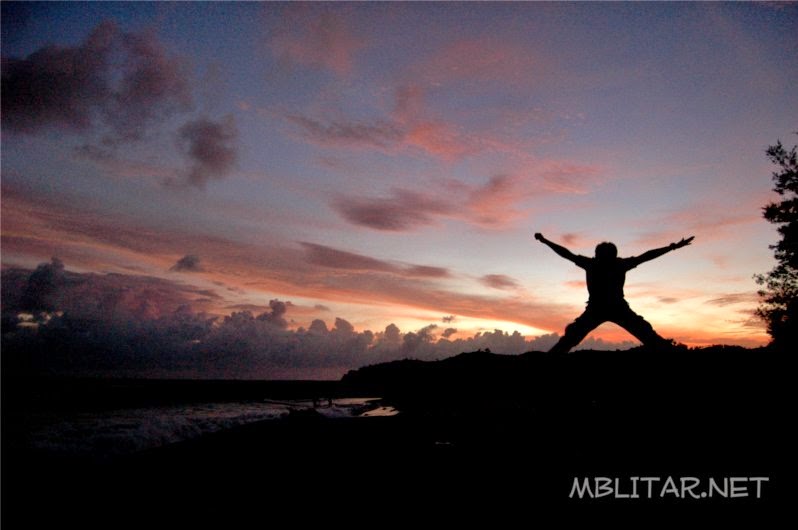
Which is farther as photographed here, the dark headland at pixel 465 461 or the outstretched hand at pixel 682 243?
the outstretched hand at pixel 682 243

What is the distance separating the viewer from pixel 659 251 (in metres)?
9.64

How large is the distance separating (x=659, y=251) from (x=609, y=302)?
1.92 metres

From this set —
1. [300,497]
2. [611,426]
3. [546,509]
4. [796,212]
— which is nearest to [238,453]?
[300,497]

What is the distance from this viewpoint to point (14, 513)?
330 cm

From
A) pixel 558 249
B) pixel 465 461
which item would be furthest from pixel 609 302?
pixel 465 461

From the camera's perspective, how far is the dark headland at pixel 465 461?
3127mm

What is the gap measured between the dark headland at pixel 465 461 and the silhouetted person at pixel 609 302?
1600mm

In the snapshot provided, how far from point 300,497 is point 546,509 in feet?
6.67

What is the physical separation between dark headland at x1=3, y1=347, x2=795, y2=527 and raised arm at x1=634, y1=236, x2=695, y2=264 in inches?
118

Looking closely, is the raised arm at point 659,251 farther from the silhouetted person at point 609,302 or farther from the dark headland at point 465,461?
the dark headland at point 465,461

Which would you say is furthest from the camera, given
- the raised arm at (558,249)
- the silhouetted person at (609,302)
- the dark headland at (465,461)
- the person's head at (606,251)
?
the raised arm at (558,249)

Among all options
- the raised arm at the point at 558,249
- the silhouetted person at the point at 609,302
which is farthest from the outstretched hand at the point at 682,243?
the raised arm at the point at 558,249

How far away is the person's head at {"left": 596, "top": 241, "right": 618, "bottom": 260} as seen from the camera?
9.78 metres

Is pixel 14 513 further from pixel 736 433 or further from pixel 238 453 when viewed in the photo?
pixel 736 433
